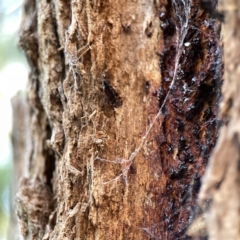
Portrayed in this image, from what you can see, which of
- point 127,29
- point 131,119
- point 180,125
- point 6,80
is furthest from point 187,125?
point 6,80

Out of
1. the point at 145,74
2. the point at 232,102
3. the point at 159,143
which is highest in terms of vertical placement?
the point at 145,74

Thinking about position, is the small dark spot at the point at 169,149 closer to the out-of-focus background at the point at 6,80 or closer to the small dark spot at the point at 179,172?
the small dark spot at the point at 179,172

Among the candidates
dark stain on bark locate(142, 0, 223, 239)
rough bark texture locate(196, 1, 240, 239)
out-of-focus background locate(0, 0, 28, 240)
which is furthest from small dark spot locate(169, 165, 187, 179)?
out-of-focus background locate(0, 0, 28, 240)

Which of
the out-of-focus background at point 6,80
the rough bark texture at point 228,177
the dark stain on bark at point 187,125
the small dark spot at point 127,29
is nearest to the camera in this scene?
the rough bark texture at point 228,177

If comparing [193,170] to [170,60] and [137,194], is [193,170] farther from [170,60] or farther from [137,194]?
[170,60]

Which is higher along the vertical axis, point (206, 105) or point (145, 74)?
point (145, 74)

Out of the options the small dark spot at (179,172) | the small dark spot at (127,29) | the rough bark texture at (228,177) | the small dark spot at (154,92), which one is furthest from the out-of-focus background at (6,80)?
the rough bark texture at (228,177)

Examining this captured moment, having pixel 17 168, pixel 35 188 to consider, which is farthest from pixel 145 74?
pixel 17 168
